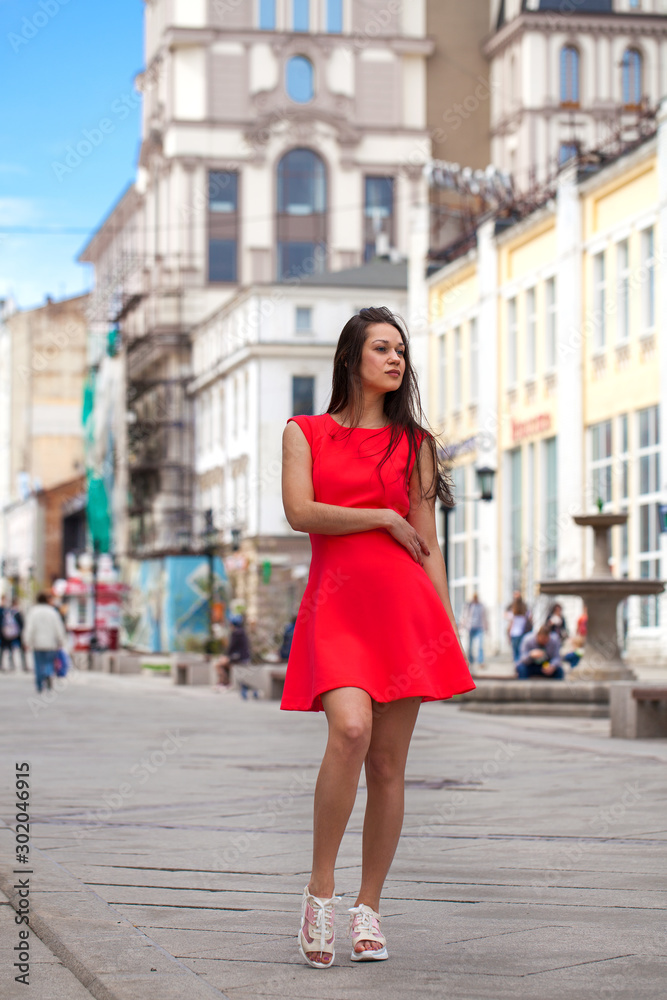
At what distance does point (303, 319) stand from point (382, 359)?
5665 centimetres

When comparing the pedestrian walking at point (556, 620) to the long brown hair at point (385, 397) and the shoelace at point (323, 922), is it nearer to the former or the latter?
the long brown hair at point (385, 397)

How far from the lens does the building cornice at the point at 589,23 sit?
70250 millimetres

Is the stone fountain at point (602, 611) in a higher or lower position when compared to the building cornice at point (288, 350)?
lower

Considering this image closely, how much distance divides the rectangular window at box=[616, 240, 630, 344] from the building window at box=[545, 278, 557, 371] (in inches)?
148

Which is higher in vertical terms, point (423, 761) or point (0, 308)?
point (0, 308)

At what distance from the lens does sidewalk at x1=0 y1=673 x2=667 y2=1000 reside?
14.7 feet

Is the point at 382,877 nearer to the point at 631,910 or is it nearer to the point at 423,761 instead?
the point at 631,910

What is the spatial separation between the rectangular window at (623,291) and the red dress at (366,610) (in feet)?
101

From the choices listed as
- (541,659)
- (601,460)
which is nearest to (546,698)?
(541,659)

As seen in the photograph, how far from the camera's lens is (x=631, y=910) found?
18.5 ft

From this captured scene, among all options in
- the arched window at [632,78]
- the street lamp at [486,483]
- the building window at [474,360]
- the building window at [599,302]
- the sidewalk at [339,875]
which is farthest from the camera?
the arched window at [632,78]

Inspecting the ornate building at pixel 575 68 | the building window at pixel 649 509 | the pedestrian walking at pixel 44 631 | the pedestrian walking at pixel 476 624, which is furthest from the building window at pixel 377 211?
the pedestrian walking at pixel 44 631

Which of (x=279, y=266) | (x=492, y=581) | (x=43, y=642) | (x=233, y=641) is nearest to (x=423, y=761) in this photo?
(x=43, y=642)

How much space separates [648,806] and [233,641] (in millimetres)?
21935
